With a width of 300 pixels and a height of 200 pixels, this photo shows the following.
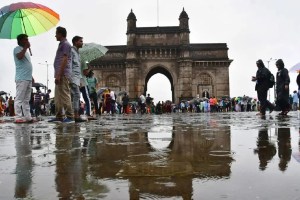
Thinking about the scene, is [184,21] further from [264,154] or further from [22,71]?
[264,154]

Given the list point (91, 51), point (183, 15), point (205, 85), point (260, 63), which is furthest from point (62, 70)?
point (183, 15)

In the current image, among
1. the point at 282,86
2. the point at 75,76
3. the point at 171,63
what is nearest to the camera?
the point at 75,76

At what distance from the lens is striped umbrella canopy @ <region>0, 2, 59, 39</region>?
308 inches

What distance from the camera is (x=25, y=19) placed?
8.05 meters

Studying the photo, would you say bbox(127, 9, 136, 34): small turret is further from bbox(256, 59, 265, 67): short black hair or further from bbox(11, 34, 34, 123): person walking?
bbox(11, 34, 34, 123): person walking

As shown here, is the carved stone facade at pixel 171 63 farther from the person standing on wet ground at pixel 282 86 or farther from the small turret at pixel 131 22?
the person standing on wet ground at pixel 282 86

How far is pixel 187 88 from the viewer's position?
149ft

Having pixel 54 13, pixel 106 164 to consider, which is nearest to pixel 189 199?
pixel 106 164

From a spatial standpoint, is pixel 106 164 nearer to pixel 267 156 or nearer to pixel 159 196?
pixel 159 196

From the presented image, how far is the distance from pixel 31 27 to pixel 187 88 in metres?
37.9

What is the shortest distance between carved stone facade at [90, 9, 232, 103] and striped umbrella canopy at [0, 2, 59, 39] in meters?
37.4

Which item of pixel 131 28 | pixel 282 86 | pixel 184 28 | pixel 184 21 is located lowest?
pixel 282 86

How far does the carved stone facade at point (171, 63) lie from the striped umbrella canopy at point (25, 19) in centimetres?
3742

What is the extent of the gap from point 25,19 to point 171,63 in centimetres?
3863
